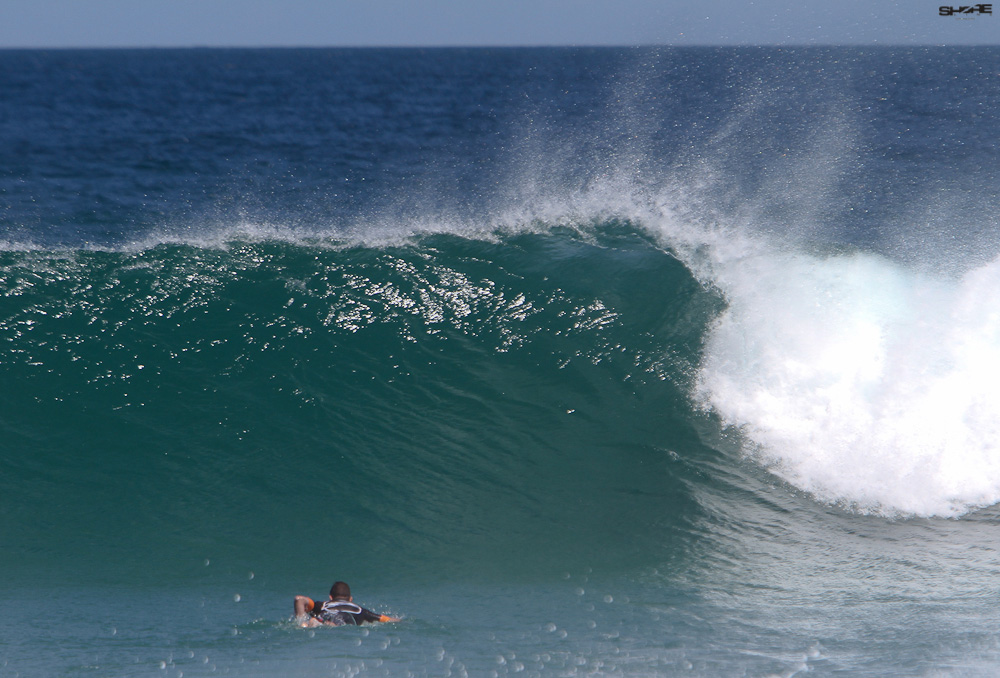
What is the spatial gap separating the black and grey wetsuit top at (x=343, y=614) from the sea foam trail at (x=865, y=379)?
409cm

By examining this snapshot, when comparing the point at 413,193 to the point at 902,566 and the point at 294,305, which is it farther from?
the point at 902,566

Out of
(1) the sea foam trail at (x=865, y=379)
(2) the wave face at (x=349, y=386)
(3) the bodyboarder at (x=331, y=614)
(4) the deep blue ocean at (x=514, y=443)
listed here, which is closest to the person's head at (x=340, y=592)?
(3) the bodyboarder at (x=331, y=614)

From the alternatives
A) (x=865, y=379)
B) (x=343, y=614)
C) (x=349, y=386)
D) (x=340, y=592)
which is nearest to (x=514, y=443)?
(x=349, y=386)

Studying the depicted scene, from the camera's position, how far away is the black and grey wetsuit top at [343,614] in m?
5.81

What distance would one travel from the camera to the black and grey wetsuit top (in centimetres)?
581

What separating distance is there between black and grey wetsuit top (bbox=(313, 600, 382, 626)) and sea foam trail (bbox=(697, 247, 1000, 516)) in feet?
13.4

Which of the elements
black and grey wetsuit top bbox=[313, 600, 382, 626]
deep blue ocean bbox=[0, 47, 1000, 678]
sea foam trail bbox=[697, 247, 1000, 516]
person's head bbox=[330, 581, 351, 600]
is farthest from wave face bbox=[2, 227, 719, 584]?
black and grey wetsuit top bbox=[313, 600, 382, 626]

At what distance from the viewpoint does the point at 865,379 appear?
8508 mm

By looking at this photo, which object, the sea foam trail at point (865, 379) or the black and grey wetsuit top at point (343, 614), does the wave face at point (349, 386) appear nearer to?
the sea foam trail at point (865, 379)

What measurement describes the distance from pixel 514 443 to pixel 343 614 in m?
2.97

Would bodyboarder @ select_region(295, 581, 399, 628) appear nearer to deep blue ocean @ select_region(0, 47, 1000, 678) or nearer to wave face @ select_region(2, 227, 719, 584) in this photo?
deep blue ocean @ select_region(0, 47, 1000, 678)

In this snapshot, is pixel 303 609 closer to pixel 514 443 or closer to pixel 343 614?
pixel 343 614

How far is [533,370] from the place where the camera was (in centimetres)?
921

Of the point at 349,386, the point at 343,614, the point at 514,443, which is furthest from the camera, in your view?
the point at 349,386
